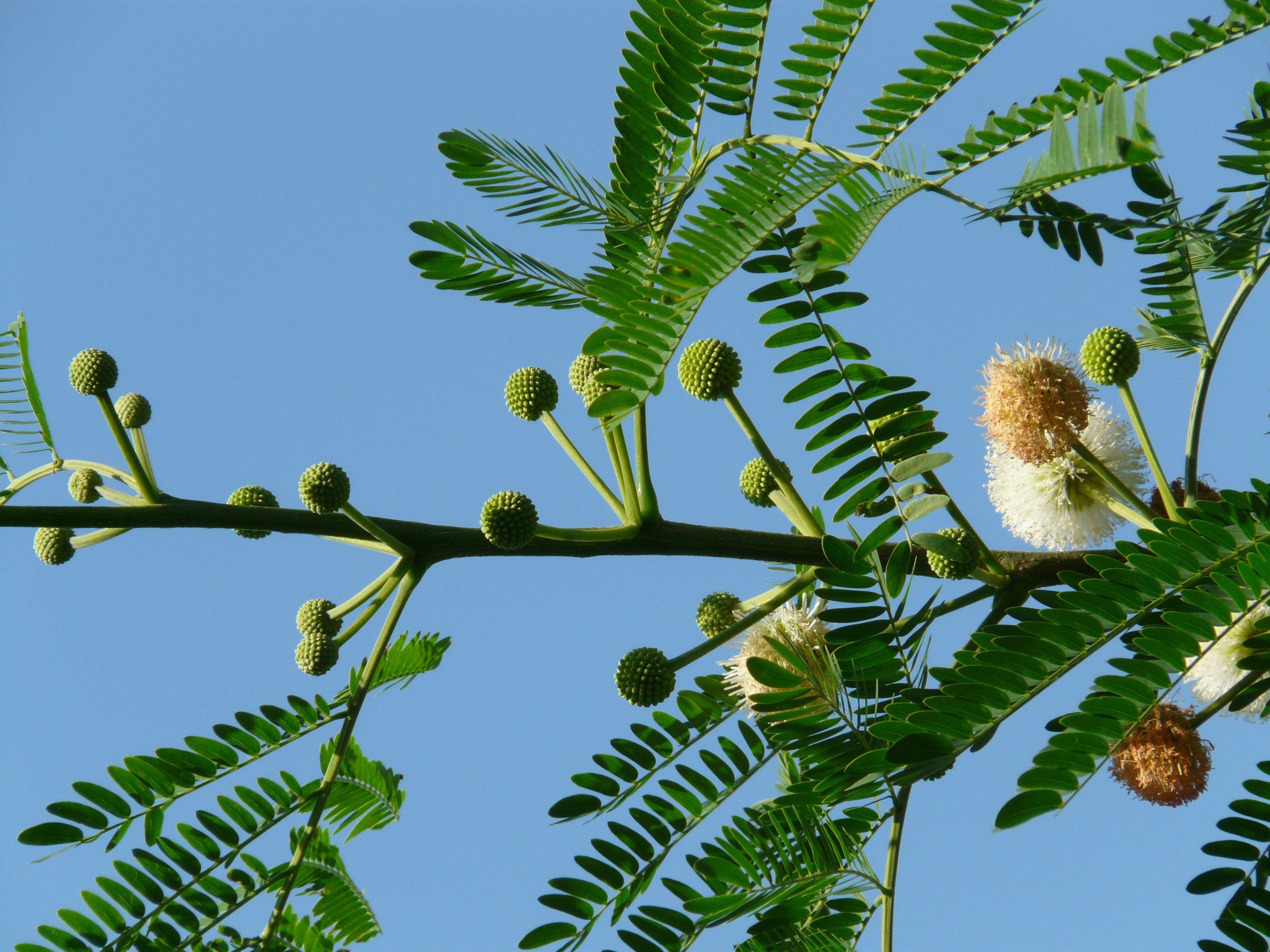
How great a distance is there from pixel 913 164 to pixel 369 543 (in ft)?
4.70

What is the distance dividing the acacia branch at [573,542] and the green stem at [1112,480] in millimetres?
148

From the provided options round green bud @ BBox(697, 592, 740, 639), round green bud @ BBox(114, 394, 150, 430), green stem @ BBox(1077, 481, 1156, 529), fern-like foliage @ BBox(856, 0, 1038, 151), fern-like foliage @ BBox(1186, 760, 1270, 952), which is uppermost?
round green bud @ BBox(114, 394, 150, 430)

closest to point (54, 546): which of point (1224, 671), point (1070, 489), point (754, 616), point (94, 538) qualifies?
point (94, 538)

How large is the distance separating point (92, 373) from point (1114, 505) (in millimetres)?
2607

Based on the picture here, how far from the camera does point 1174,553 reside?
1.75 m

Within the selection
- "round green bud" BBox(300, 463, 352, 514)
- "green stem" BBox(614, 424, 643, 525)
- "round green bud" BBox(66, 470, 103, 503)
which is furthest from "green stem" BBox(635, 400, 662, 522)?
"round green bud" BBox(66, 470, 103, 503)

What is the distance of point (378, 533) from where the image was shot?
2172mm

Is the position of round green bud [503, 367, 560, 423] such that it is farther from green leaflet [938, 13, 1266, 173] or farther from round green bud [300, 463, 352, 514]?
green leaflet [938, 13, 1266, 173]

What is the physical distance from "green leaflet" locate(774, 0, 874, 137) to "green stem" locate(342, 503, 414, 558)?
122 centimetres

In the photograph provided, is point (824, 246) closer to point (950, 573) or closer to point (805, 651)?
point (805, 651)

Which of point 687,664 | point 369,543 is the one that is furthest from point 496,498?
point 687,664

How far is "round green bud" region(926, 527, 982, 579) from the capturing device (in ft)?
7.30

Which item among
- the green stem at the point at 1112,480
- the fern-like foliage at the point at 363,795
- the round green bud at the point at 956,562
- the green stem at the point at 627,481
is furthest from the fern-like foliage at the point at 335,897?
the green stem at the point at 1112,480

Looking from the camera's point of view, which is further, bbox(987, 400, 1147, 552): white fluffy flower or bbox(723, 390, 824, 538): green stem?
bbox(987, 400, 1147, 552): white fluffy flower
